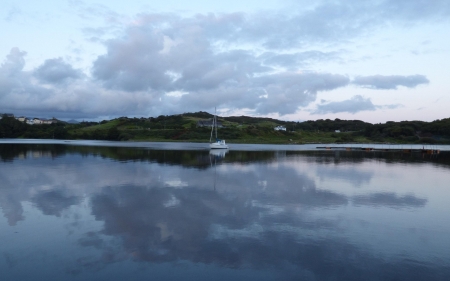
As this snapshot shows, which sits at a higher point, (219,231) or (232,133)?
(232,133)

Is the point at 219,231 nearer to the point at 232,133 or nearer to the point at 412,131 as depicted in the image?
the point at 232,133

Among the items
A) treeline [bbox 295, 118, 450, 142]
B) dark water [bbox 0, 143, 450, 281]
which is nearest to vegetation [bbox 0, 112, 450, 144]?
treeline [bbox 295, 118, 450, 142]

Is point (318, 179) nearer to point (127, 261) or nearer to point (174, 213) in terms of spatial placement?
point (174, 213)

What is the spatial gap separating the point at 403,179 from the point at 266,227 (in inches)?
704

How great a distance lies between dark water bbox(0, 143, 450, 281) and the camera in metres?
8.88

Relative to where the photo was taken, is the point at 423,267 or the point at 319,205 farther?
the point at 319,205

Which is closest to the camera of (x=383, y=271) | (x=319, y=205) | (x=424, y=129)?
(x=383, y=271)

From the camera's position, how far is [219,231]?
11.9 metres

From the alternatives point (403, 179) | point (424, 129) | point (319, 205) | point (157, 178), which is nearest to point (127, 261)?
point (319, 205)

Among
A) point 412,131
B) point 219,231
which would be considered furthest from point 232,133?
point 219,231

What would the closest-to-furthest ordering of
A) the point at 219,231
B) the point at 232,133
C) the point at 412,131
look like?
the point at 219,231 → the point at 232,133 → the point at 412,131

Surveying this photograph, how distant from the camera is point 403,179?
1019 inches

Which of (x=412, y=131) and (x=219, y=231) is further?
(x=412, y=131)

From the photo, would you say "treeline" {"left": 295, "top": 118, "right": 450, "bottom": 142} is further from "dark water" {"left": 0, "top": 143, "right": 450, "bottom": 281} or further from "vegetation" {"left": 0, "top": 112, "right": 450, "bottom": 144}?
"dark water" {"left": 0, "top": 143, "right": 450, "bottom": 281}
